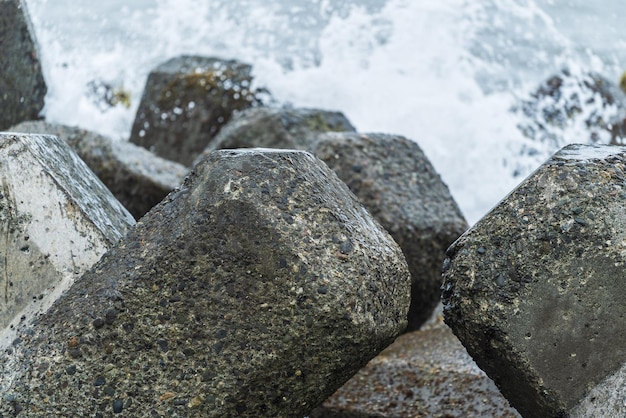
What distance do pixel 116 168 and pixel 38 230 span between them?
187 centimetres

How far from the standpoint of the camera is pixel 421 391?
3000 millimetres

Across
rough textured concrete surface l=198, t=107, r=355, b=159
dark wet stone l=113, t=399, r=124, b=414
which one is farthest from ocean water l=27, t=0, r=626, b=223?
dark wet stone l=113, t=399, r=124, b=414

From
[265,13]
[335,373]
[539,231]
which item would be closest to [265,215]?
[335,373]

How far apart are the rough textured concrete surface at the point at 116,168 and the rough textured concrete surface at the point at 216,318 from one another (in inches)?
84.0

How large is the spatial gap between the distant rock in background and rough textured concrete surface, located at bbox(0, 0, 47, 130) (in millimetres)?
3963

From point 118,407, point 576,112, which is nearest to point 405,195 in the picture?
point 118,407

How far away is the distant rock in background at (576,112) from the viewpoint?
7.18 meters

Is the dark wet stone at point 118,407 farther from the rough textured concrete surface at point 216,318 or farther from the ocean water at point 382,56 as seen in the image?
the ocean water at point 382,56

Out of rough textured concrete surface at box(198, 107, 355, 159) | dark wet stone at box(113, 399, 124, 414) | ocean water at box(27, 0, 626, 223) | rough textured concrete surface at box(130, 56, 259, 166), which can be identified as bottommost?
ocean water at box(27, 0, 626, 223)

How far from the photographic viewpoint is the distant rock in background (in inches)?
283

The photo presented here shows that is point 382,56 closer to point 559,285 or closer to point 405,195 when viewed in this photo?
point 405,195

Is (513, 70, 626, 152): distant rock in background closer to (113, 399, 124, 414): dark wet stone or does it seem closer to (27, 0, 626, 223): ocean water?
(27, 0, 626, 223): ocean water

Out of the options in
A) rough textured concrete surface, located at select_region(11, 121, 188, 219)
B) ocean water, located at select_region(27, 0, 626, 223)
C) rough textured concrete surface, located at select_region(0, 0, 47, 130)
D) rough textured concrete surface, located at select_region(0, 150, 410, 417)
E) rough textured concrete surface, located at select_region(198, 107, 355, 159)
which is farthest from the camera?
ocean water, located at select_region(27, 0, 626, 223)

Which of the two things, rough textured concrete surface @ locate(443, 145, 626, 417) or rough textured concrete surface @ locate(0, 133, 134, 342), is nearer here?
rough textured concrete surface @ locate(443, 145, 626, 417)
